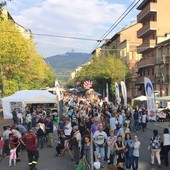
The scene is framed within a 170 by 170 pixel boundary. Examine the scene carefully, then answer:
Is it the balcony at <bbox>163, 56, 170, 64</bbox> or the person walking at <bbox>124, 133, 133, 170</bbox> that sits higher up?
the balcony at <bbox>163, 56, 170, 64</bbox>

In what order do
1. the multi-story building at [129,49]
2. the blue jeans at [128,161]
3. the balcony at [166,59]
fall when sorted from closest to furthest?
the blue jeans at [128,161] → the balcony at [166,59] → the multi-story building at [129,49]

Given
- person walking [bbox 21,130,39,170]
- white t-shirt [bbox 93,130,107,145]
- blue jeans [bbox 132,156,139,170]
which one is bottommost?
blue jeans [bbox 132,156,139,170]

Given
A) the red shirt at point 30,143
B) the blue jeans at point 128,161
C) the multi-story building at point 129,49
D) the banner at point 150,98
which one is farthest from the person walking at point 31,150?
the multi-story building at point 129,49

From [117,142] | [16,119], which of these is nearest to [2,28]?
[16,119]

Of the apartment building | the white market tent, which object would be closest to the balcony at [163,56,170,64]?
the apartment building

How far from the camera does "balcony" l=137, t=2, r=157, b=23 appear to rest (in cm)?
5884

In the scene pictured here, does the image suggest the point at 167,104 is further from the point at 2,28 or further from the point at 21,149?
the point at 21,149

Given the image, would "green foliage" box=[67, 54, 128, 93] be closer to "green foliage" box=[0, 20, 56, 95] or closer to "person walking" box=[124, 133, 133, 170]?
"green foliage" box=[0, 20, 56, 95]

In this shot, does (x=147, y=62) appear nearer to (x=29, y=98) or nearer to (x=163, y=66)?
(x=163, y=66)

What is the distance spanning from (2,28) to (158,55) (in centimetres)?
2523

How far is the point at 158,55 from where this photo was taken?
5747cm

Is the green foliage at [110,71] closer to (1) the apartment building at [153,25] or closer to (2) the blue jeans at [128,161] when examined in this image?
(1) the apartment building at [153,25]

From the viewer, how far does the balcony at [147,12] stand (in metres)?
58.8

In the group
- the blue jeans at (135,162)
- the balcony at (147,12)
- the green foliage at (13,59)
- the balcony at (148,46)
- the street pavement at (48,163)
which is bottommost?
the street pavement at (48,163)
